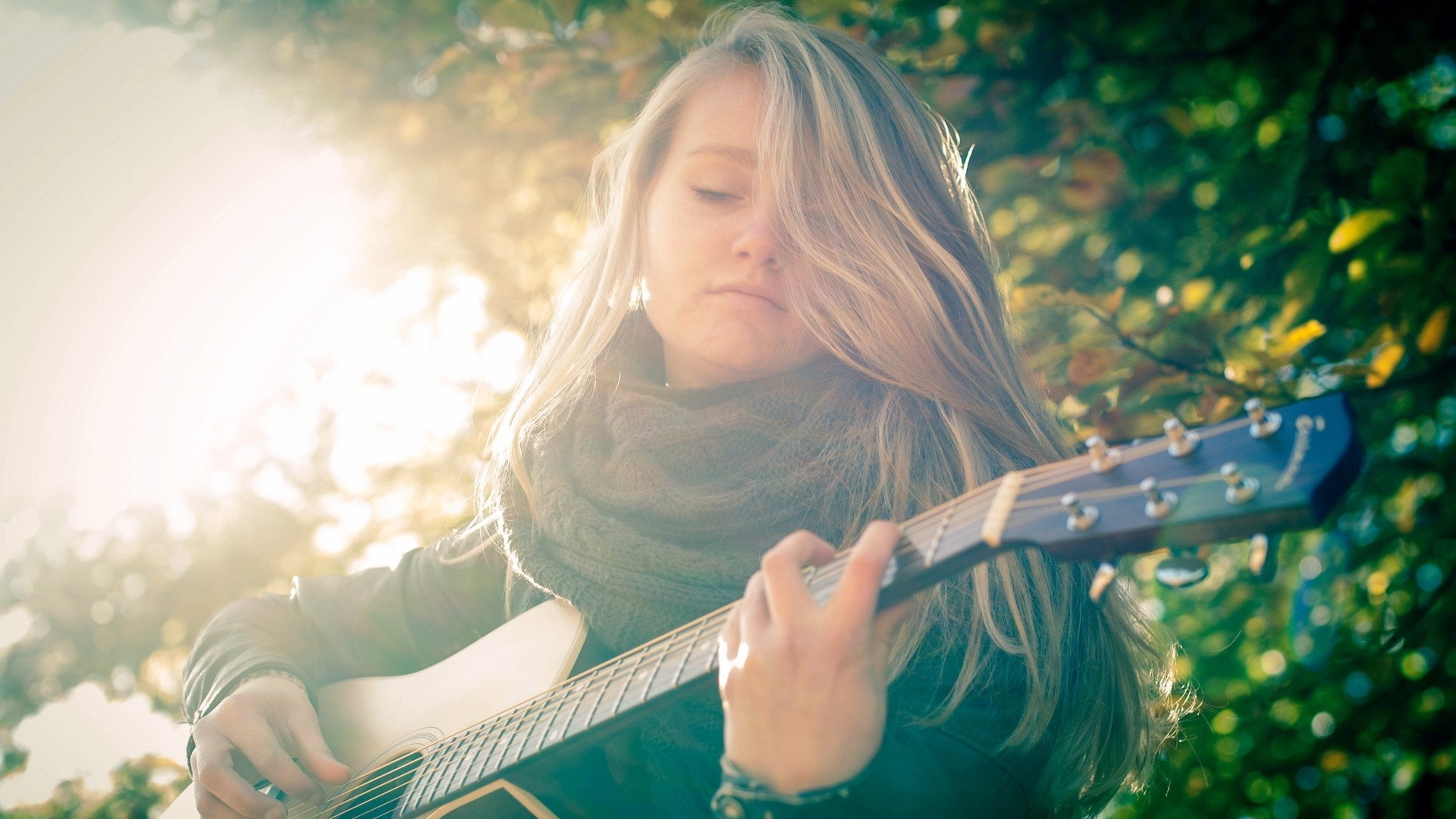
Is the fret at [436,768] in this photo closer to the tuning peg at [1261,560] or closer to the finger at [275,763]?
the finger at [275,763]

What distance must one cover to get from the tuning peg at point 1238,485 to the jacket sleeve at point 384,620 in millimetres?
1576

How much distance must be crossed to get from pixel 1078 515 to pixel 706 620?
54 cm

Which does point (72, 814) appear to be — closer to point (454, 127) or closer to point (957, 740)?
point (454, 127)

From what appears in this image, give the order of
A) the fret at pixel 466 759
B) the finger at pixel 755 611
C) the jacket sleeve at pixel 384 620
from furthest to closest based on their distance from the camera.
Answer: the jacket sleeve at pixel 384 620 < the fret at pixel 466 759 < the finger at pixel 755 611

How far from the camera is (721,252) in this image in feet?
5.51

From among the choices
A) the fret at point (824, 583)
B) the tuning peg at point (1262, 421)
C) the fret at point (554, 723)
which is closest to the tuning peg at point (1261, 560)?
the tuning peg at point (1262, 421)

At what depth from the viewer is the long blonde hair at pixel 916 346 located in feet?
4.73

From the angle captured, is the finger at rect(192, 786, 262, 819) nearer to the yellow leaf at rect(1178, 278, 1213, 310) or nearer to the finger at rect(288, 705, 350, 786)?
the finger at rect(288, 705, 350, 786)

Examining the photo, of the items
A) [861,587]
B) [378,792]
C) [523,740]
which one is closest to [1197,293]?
[861,587]

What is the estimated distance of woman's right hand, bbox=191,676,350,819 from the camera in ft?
5.19

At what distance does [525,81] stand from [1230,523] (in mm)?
2479

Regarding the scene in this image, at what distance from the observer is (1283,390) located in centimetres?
205

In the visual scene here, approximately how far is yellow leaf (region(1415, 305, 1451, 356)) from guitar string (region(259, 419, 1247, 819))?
3.61 ft

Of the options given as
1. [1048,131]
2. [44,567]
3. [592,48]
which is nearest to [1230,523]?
[1048,131]
